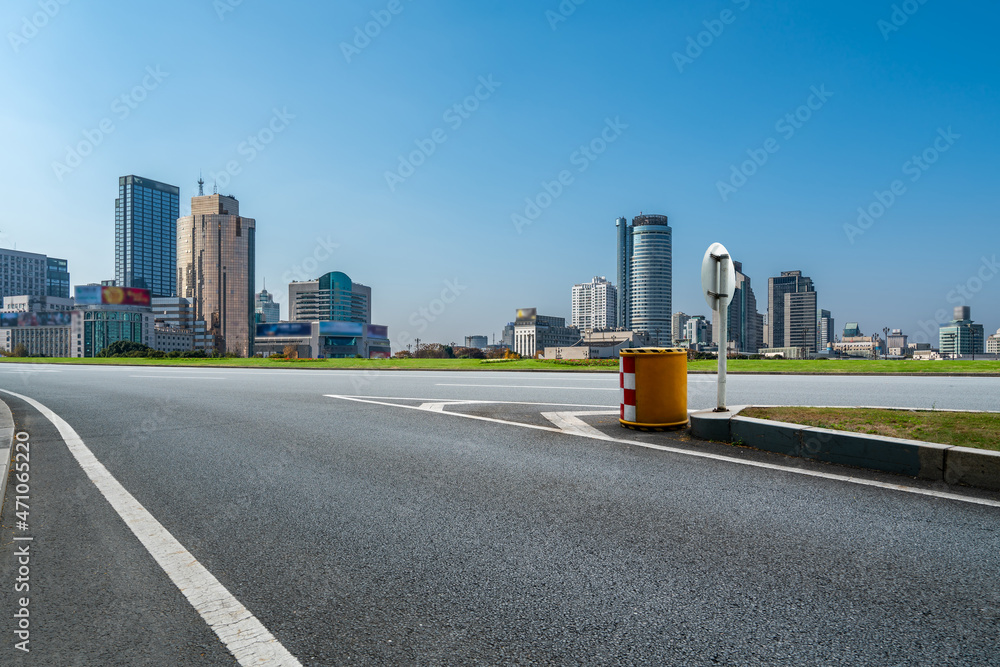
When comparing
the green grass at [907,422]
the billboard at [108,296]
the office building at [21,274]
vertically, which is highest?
the office building at [21,274]

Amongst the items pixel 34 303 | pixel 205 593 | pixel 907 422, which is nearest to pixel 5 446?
pixel 205 593

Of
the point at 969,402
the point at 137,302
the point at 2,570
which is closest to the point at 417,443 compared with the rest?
the point at 2,570

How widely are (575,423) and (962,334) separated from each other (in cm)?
13596

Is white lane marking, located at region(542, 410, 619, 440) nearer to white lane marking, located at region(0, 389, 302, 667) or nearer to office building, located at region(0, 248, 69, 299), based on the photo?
white lane marking, located at region(0, 389, 302, 667)

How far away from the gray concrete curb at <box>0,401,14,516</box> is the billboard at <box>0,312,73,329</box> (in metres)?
122

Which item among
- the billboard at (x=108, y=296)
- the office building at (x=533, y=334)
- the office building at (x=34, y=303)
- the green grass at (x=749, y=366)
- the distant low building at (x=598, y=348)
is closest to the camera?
the green grass at (x=749, y=366)

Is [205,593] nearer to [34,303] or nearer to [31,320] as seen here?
[31,320]

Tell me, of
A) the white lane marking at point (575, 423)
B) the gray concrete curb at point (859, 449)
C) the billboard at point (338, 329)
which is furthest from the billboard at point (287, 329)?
the gray concrete curb at point (859, 449)

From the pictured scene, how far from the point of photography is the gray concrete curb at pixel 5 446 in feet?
15.7

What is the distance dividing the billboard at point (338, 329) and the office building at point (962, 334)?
162 m

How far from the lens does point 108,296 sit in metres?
111

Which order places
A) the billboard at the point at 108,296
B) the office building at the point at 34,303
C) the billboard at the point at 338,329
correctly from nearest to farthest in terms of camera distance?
the billboard at the point at 108,296 < the office building at the point at 34,303 < the billboard at the point at 338,329

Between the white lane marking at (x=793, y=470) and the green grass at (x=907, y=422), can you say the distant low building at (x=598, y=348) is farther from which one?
the green grass at (x=907, y=422)

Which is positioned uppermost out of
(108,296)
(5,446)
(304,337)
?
(108,296)
